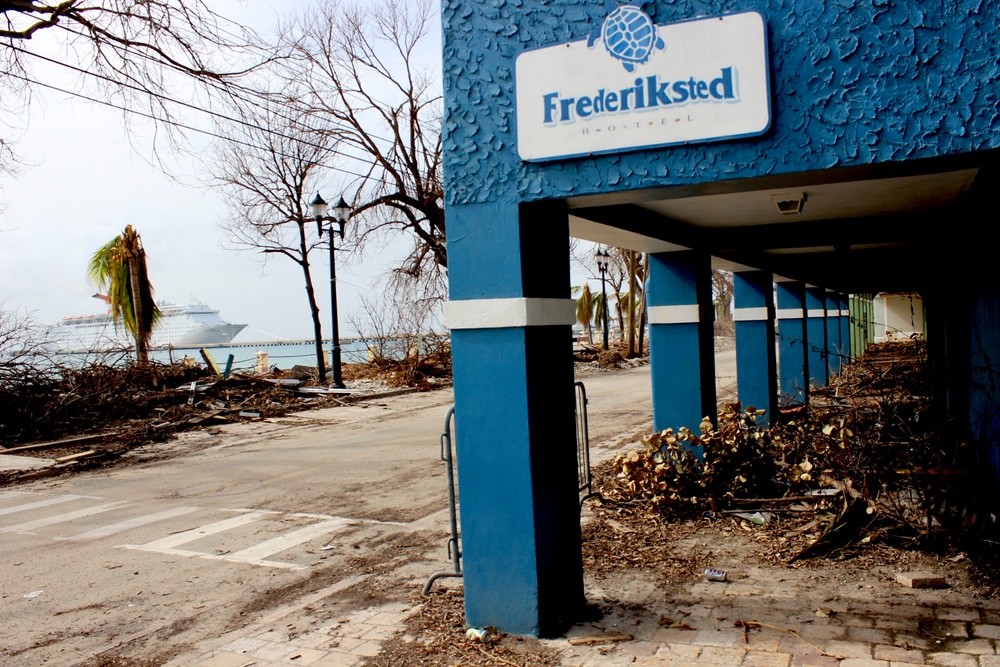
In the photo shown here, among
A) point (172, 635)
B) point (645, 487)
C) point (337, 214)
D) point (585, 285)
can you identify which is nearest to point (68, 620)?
point (172, 635)

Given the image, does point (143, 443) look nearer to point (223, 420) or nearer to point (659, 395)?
point (223, 420)

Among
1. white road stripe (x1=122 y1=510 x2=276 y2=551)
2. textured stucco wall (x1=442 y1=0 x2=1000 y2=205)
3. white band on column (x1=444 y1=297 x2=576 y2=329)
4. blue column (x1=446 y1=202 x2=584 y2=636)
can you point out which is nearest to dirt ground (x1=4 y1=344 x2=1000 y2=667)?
blue column (x1=446 y1=202 x2=584 y2=636)

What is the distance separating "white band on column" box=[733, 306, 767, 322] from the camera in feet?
39.4

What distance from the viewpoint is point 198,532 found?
26.4 feet

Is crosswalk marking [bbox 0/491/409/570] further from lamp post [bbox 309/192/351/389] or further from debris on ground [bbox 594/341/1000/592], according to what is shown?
lamp post [bbox 309/192/351/389]

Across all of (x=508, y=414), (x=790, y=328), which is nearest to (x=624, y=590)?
(x=508, y=414)

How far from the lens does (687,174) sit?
4.34 m

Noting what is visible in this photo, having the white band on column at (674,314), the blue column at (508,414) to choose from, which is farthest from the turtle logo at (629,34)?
the white band on column at (674,314)

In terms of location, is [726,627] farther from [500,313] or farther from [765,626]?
[500,313]

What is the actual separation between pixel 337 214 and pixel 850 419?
15.5m

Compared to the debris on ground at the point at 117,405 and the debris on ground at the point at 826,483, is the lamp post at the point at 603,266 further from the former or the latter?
the debris on ground at the point at 826,483

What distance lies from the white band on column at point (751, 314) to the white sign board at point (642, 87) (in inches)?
322

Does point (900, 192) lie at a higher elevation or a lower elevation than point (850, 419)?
higher

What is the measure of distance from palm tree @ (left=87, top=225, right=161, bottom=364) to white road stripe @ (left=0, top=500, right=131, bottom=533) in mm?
12707
